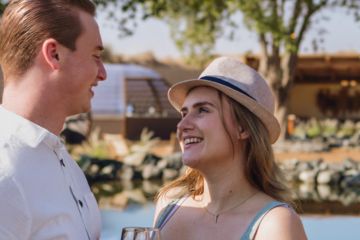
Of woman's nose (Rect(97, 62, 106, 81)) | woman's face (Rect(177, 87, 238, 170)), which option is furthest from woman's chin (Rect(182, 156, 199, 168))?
woman's nose (Rect(97, 62, 106, 81))

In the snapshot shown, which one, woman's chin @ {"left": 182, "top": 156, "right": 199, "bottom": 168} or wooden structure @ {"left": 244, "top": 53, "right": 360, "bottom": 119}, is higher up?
woman's chin @ {"left": 182, "top": 156, "right": 199, "bottom": 168}

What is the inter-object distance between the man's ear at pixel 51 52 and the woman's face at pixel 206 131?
749mm

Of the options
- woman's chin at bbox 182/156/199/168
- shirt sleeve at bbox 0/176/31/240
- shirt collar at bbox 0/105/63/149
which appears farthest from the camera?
woman's chin at bbox 182/156/199/168

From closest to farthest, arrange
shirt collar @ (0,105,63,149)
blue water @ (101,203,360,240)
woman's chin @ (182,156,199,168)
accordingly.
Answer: shirt collar @ (0,105,63,149) → woman's chin @ (182,156,199,168) → blue water @ (101,203,360,240)

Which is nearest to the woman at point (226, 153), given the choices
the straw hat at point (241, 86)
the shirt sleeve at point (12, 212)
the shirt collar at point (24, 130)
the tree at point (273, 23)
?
the straw hat at point (241, 86)

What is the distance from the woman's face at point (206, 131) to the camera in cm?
248

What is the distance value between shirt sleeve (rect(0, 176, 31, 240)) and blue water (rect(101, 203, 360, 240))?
6.40 metres

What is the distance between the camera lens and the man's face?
1.86 m

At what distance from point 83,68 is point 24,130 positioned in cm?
21

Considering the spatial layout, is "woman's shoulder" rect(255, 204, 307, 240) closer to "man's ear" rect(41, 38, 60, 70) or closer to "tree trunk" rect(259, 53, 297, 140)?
"man's ear" rect(41, 38, 60, 70)

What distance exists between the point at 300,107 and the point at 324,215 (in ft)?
65.6

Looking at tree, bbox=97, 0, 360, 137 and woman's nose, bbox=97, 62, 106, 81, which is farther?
tree, bbox=97, 0, 360, 137

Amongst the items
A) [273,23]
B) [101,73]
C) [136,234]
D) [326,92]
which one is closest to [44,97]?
[101,73]

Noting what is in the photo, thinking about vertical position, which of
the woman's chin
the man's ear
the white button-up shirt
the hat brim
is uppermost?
the man's ear
